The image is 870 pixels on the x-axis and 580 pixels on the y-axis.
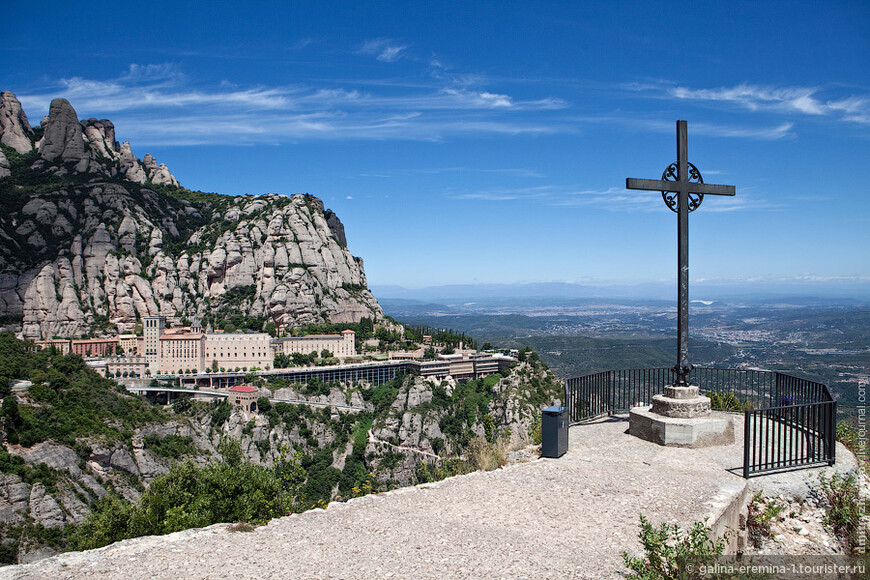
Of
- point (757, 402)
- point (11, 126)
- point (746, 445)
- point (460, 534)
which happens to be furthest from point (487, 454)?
point (11, 126)

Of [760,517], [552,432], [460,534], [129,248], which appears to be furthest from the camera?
[129,248]

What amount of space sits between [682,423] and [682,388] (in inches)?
29.2

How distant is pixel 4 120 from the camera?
124938mm

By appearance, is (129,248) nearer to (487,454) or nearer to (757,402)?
(487,454)

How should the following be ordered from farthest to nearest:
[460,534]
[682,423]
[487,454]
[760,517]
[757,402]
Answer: [757,402] < [682,423] < [487,454] < [760,517] < [460,534]

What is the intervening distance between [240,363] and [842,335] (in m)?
76.6

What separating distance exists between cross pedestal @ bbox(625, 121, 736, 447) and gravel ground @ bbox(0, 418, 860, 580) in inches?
42.0

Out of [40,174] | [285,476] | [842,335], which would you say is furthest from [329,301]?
[285,476]

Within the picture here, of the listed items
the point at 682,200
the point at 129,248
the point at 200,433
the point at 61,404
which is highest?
the point at 129,248

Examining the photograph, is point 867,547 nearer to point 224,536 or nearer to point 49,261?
point 224,536

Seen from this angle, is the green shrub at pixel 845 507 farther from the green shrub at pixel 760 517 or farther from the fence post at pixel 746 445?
the fence post at pixel 746 445

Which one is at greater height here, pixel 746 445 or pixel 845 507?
pixel 746 445

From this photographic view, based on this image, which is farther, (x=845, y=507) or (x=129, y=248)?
(x=129, y=248)

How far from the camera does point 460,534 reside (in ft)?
20.8
